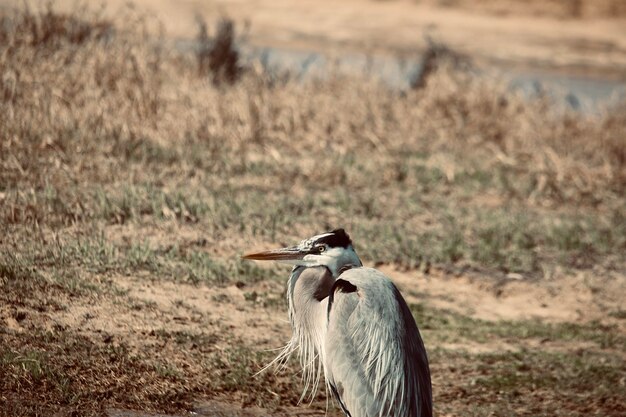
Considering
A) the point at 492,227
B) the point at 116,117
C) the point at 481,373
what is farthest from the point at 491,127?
the point at 481,373

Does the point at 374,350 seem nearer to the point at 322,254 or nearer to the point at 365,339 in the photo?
the point at 365,339

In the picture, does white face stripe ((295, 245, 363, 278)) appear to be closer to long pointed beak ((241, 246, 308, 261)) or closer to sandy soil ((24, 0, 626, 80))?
long pointed beak ((241, 246, 308, 261))

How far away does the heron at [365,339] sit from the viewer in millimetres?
4531

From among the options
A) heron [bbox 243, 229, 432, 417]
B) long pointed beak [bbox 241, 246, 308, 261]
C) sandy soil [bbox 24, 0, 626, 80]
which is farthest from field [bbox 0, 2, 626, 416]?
sandy soil [bbox 24, 0, 626, 80]

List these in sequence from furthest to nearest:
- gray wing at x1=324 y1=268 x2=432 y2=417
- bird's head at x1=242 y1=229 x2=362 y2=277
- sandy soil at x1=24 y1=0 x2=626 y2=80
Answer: sandy soil at x1=24 y1=0 x2=626 y2=80
bird's head at x1=242 y1=229 x2=362 y2=277
gray wing at x1=324 y1=268 x2=432 y2=417

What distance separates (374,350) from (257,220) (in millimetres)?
3231

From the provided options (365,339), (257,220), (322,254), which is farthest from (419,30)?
(365,339)

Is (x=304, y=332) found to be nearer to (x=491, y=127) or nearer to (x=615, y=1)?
(x=491, y=127)

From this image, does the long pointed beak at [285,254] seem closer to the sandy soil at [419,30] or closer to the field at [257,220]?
the field at [257,220]

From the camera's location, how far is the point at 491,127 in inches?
458

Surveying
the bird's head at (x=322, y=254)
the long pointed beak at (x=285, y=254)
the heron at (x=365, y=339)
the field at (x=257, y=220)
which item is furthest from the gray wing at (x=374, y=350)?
the field at (x=257, y=220)

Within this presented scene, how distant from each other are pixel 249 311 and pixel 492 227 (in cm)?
284

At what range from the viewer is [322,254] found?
4.78m

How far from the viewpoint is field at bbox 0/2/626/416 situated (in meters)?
5.51
